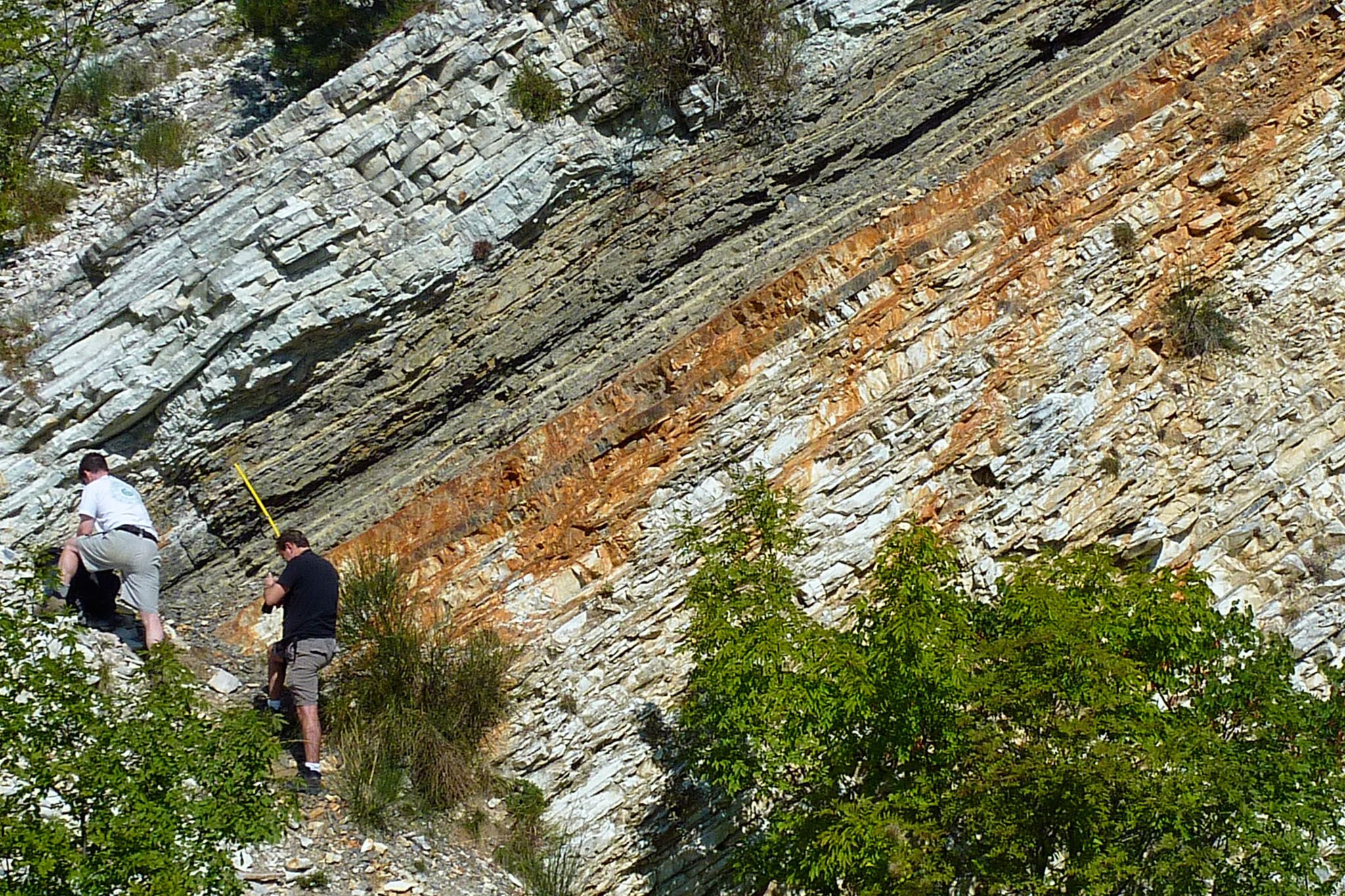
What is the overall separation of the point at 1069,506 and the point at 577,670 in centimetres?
427

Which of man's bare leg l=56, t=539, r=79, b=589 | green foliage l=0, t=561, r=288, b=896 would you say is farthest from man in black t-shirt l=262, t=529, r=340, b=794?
green foliage l=0, t=561, r=288, b=896

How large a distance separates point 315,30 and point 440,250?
16.8 feet

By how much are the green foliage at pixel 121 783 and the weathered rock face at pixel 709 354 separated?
337 centimetres

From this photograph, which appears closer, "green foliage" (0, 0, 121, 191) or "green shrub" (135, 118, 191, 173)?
"green foliage" (0, 0, 121, 191)

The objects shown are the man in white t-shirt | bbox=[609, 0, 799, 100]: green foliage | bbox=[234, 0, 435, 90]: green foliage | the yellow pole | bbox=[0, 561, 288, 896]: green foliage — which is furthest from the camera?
bbox=[234, 0, 435, 90]: green foliage

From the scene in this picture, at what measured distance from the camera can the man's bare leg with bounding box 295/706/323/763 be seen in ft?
25.4

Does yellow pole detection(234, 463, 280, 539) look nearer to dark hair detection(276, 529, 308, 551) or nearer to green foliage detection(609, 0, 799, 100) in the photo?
dark hair detection(276, 529, 308, 551)

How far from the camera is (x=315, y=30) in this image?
13.7 meters

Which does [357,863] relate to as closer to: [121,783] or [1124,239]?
[121,783]

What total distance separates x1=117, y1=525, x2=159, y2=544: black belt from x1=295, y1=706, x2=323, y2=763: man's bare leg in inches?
64.7

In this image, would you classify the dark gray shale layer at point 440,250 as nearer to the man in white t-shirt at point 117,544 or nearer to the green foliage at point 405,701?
the green foliage at point 405,701

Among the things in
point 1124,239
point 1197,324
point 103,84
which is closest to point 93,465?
point 103,84

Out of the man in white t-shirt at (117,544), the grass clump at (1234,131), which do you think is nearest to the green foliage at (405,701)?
the man in white t-shirt at (117,544)

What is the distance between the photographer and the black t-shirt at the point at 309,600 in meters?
7.83
